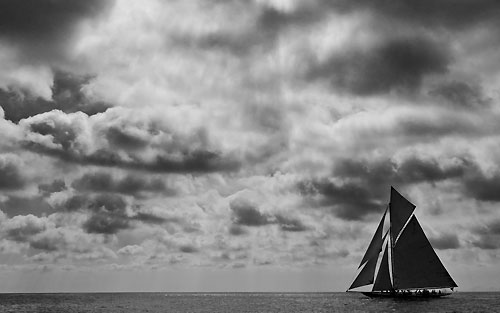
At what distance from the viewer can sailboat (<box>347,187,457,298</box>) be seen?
109875 millimetres

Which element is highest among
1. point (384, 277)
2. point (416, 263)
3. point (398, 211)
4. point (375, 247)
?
point (398, 211)

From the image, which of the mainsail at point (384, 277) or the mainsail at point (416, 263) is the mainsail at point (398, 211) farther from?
the mainsail at point (384, 277)

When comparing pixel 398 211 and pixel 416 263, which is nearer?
pixel 416 263

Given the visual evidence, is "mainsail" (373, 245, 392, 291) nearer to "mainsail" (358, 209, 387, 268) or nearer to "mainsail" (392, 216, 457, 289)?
"mainsail" (392, 216, 457, 289)

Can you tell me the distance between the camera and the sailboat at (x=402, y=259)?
360 ft

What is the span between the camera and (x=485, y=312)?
353 feet

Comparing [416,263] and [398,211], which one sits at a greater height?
[398,211]

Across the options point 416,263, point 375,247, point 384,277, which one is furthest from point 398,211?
point 384,277

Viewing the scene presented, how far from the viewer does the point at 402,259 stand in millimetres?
113375

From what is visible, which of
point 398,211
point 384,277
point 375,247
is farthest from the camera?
point 398,211

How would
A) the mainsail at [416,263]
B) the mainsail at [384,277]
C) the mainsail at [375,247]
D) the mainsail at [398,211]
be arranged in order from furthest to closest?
the mainsail at [384,277] → the mainsail at [398,211] → the mainsail at [375,247] → the mainsail at [416,263]

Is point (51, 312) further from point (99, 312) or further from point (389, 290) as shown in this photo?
point (389, 290)

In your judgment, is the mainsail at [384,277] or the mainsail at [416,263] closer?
the mainsail at [416,263]

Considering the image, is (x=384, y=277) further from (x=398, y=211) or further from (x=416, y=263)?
(x=398, y=211)
